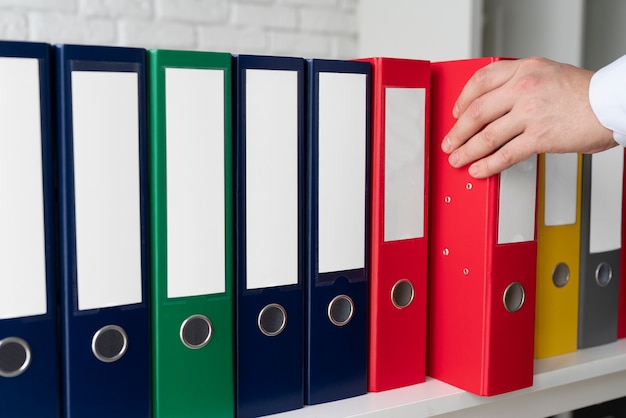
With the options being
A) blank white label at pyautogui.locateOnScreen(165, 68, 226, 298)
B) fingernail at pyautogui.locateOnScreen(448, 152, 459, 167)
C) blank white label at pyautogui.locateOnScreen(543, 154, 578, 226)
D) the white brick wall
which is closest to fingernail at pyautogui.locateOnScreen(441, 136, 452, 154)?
fingernail at pyautogui.locateOnScreen(448, 152, 459, 167)

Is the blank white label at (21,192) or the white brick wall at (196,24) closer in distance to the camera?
the blank white label at (21,192)

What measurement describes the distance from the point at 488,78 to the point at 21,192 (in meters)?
0.47

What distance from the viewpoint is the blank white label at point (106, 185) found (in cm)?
55

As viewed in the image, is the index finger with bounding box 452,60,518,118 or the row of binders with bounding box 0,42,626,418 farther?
the index finger with bounding box 452,60,518,118

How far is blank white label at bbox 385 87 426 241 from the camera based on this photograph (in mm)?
705

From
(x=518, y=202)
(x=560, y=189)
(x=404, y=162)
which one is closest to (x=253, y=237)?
(x=404, y=162)

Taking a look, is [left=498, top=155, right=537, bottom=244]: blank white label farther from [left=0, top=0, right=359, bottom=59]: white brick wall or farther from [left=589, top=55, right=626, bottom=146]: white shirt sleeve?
[left=0, top=0, right=359, bottom=59]: white brick wall

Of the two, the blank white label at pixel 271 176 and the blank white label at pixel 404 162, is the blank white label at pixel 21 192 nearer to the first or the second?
the blank white label at pixel 271 176

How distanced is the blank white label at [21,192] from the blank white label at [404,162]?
341 millimetres

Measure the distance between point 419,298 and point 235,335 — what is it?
22 centimetres

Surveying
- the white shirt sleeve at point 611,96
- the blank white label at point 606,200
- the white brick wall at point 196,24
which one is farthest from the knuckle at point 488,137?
the white brick wall at point 196,24

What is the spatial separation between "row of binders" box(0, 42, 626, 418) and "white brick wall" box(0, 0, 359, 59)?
928 mm

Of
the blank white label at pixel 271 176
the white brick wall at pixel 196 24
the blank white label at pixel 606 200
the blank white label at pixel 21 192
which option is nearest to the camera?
the blank white label at pixel 21 192

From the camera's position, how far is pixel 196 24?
1543 mm
